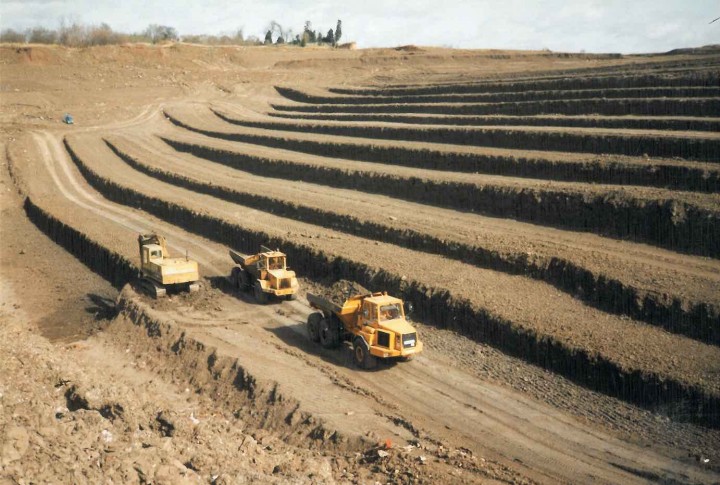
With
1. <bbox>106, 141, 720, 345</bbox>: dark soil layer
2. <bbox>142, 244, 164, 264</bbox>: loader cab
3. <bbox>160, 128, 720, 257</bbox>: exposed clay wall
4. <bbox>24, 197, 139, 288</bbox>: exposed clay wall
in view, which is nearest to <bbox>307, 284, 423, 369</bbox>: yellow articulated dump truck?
<bbox>106, 141, 720, 345</bbox>: dark soil layer

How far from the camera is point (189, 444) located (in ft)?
36.4

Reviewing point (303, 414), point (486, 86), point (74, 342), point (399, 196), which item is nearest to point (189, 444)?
point (303, 414)

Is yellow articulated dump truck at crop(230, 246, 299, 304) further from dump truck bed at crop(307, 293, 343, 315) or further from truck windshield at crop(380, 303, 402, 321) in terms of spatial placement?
truck windshield at crop(380, 303, 402, 321)

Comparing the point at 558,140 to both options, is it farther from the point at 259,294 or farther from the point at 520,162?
the point at 259,294

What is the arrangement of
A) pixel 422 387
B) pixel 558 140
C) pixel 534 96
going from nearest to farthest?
pixel 422 387 < pixel 558 140 < pixel 534 96

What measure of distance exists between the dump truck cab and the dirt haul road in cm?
47

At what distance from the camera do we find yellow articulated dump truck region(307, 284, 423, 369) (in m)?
14.8

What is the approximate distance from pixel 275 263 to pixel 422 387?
7359 millimetres

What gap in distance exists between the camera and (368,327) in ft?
50.3

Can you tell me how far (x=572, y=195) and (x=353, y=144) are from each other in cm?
1474

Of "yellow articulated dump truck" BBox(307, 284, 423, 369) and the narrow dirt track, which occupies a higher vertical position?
"yellow articulated dump truck" BBox(307, 284, 423, 369)

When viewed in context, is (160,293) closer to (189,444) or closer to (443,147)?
(189,444)

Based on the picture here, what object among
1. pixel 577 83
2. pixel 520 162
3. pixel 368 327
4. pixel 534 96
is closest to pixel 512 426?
pixel 368 327

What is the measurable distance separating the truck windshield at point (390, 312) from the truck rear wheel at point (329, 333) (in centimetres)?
164
